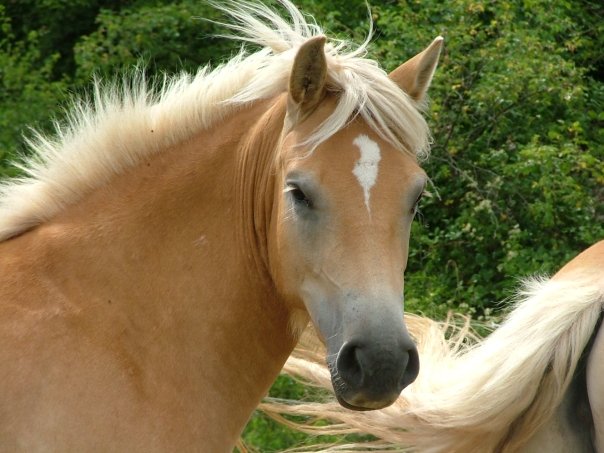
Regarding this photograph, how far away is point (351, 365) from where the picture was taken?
9.36ft

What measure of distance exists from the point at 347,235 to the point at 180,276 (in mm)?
586

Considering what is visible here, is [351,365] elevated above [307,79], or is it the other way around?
[307,79]

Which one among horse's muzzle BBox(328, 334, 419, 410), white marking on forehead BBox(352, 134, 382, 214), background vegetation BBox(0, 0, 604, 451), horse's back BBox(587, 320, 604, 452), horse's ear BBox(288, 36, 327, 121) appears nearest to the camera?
horse's muzzle BBox(328, 334, 419, 410)

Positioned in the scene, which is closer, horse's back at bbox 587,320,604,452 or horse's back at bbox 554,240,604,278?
horse's back at bbox 587,320,604,452

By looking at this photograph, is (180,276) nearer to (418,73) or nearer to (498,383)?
(418,73)

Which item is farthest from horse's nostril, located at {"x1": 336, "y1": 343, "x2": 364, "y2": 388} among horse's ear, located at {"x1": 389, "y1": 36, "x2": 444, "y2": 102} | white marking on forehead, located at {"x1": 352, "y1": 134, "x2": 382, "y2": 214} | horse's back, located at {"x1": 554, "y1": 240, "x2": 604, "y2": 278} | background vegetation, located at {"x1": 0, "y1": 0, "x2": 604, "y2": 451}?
background vegetation, located at {"x1": 0, "y1": 0, "x2": 604, "y2": 451}

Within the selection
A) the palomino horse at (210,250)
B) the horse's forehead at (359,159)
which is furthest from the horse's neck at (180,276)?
the horse's forehead at (359,159)

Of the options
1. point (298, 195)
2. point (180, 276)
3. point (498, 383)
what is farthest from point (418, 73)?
point (498, 383)

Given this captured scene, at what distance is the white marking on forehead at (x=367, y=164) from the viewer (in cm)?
295

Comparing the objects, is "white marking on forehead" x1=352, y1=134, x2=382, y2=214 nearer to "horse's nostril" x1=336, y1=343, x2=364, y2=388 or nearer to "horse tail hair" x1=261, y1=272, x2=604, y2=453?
"horse's nostril" x1=336, y1=343, x2=364, y2=388

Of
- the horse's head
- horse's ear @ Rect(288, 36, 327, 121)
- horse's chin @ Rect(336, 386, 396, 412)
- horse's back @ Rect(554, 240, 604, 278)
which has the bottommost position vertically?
horse's back @ Rect(554, 240, 604, 278)

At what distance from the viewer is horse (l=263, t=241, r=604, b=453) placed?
142 inches

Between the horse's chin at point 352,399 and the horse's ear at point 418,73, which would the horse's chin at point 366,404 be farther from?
the horse's ear at point 418,73

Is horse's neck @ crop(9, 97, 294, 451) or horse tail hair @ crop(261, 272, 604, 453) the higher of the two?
horse's neck @ crop(9, 97, 294, 451)
